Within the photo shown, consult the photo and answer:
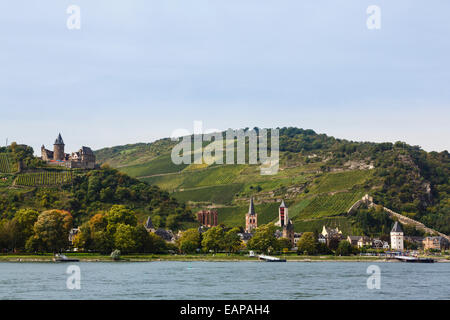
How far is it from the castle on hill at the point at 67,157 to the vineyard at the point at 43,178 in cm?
1024

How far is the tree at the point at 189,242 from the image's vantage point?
9606cm

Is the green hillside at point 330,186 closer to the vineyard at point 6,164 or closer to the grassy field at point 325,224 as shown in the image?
the grassy field at point 325,224

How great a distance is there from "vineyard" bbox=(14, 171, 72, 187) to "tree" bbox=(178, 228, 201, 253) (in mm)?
35727

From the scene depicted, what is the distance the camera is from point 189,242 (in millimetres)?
96250

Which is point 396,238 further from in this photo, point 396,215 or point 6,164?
point 6,164

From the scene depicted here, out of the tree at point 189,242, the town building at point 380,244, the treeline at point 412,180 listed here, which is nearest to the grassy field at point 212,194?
the treeline at point 412,180

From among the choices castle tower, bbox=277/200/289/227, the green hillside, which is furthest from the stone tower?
castle tower, bbox=277/200/289/227
